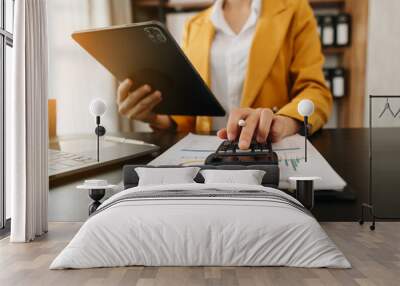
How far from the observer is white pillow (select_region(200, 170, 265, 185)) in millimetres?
3445

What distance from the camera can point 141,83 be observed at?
3.74 meters

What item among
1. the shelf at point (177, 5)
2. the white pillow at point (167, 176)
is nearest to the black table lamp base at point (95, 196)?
the white pillow at point (167, 176)

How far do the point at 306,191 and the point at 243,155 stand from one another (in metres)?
0.46

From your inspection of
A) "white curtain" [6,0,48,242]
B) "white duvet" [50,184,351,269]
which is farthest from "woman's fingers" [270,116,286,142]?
"white curtain" [6,0,48,242]

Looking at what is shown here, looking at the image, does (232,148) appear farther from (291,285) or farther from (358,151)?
(291,285)

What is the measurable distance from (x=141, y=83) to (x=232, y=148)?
0.72 metres

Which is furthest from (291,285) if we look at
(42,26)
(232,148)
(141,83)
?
(42,26)

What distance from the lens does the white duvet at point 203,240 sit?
263cm

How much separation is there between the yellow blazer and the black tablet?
9 centimetres

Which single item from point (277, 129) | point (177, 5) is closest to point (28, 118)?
point (177, 5)

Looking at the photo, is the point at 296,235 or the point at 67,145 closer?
the point at 296,235

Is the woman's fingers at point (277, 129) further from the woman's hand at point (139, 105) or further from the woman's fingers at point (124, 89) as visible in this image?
the woman's fingers at point (124, 89)

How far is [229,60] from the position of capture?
150 inches

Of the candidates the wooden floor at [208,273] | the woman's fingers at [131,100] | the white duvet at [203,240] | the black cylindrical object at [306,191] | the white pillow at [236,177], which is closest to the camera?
the wooden floor at [208,273]
